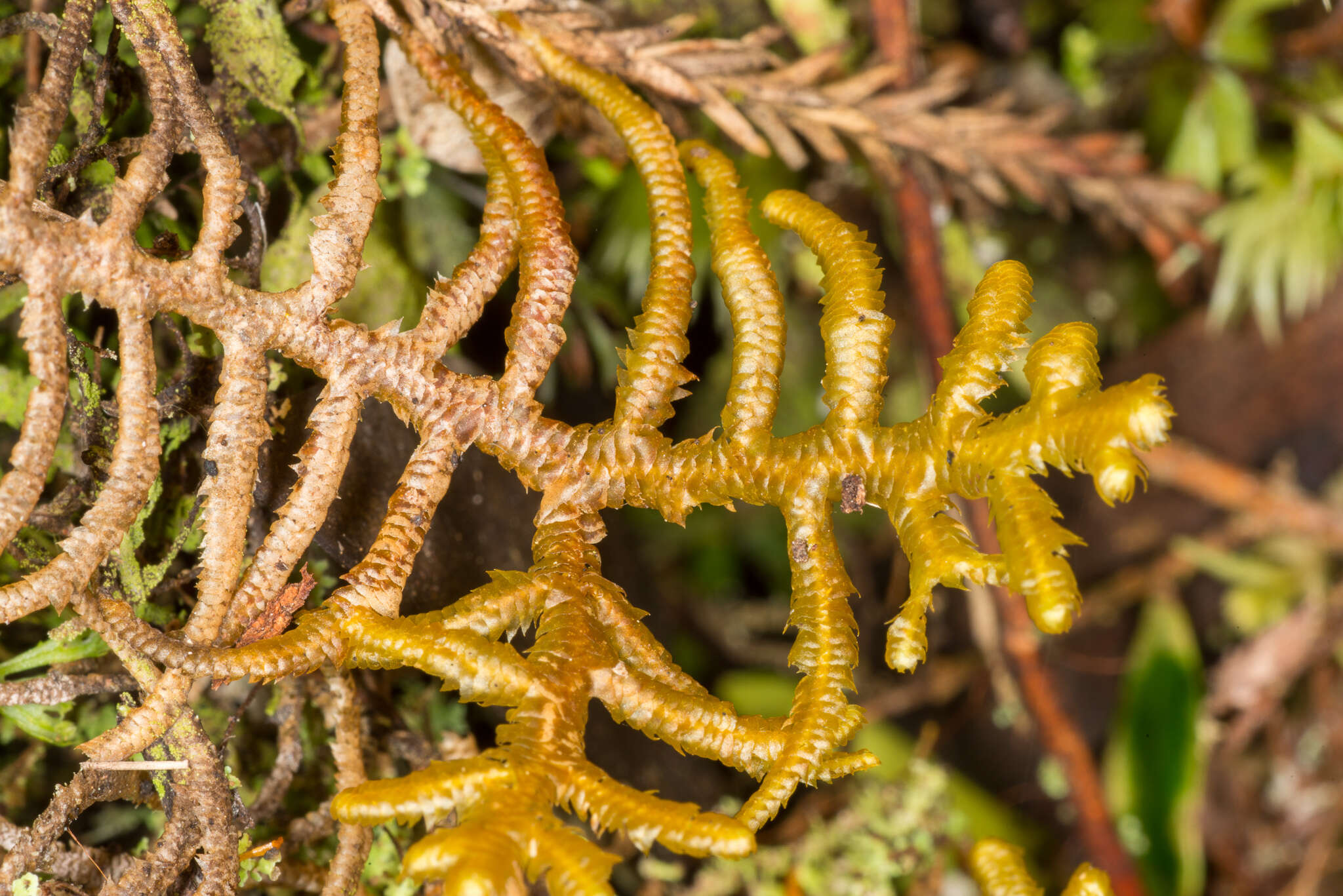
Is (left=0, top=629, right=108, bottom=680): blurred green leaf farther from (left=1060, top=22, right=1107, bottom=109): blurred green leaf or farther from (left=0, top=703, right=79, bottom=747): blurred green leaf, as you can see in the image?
(left=1060, top=22, right=1107, bottom=109): blurred green leaf

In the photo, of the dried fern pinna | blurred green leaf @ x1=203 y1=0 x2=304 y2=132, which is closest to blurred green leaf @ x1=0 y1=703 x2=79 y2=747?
the dried fern pinna

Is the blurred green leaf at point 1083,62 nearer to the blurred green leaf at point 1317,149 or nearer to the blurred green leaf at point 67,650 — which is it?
the blurred green leaf at point 1317,149

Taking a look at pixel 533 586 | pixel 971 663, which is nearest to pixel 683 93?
pixel 533 586

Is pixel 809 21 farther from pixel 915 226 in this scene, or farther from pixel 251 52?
pixel 251 52

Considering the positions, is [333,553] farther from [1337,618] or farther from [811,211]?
[1337,618]

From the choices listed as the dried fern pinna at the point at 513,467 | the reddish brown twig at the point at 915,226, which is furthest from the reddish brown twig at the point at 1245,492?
the dried fern pinna at the point at 513,467

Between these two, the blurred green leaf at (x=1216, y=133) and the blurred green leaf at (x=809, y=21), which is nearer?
the blurred green leaf at (x=809, y=21)
